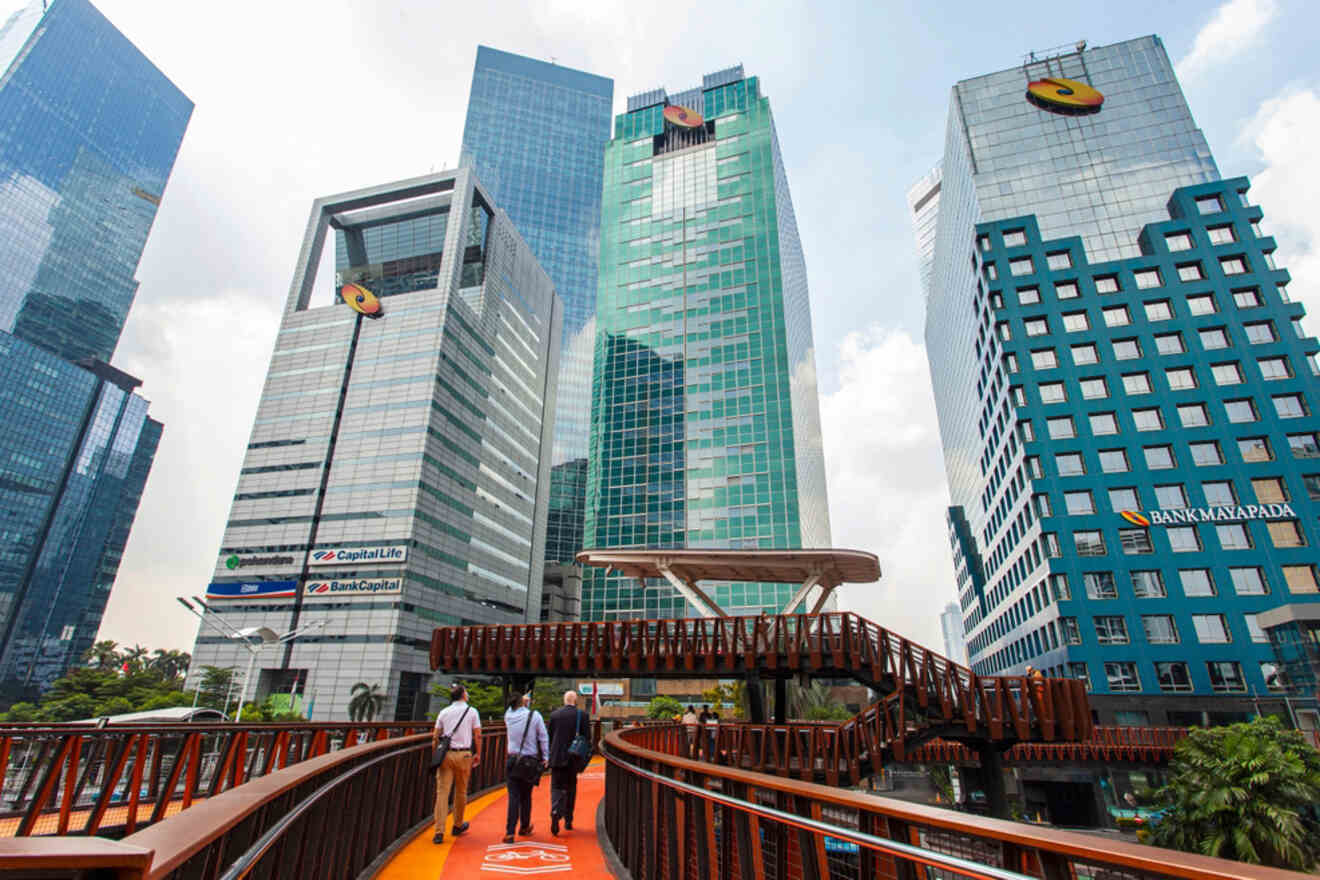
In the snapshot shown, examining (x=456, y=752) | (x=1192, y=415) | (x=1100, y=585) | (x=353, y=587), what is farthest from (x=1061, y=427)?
(x=353, y=587)

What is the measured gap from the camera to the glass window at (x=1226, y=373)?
4909cm

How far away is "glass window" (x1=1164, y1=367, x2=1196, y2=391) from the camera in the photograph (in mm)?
49625

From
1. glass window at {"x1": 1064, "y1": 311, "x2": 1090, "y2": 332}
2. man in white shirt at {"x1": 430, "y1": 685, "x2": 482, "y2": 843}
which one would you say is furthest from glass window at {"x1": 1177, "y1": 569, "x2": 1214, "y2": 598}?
man in white shirt at {"x1": 430, "y1": 685, "x2": 482, "y2": 843}

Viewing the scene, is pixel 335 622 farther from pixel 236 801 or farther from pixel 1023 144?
pixel 1023 144

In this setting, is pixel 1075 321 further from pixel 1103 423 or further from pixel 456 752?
pixel 456 752

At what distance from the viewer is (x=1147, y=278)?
53875 mm

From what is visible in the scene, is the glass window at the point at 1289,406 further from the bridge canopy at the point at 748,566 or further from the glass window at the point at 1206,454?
the bridge canopy at the point at 748,566

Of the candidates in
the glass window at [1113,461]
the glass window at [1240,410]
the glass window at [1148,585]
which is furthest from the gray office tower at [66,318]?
the glass window at [1240,410]

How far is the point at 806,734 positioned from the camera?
1697 centimetres

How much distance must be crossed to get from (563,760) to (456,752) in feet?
4.50

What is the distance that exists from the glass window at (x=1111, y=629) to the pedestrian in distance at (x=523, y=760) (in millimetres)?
47334

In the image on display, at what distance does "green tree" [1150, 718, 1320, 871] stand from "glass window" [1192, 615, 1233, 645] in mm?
27881

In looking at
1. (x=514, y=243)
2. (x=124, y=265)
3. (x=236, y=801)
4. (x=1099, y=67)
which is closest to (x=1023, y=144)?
(x=1099, y=67)

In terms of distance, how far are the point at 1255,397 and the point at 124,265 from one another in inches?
7626
